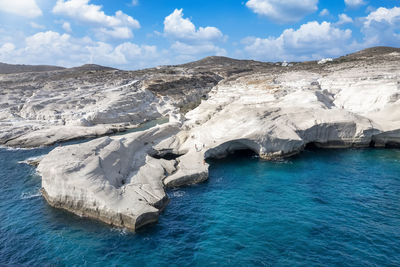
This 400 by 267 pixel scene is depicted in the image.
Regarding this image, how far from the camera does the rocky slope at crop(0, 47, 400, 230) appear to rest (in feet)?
84.7

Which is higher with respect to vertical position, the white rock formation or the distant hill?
the distant hill

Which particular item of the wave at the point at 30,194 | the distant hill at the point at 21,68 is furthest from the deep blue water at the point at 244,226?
the distant hill at the point at 21,68

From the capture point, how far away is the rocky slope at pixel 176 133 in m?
25.8

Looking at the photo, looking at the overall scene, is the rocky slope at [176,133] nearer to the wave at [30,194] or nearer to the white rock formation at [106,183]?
the white rock formation at [106,183]

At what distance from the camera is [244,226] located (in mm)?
22750

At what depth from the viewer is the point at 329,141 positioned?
132ft

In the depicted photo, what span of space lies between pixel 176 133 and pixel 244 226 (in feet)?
83.9

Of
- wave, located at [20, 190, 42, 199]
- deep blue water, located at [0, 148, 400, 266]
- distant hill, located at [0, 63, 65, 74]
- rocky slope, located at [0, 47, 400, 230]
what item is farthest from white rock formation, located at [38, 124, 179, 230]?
distant hill, located at [0, 63, 65, 74]

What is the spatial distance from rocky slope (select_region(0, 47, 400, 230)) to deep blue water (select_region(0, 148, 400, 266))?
6.50 feet

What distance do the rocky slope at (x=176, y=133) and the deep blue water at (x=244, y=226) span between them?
1980mm

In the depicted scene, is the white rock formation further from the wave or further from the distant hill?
the distant hill

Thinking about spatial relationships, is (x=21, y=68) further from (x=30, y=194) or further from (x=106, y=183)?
(x=106, y=183)

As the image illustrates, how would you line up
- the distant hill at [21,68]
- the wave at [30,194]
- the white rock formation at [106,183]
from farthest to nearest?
1. the distant hill at [21,68]
2. the wave at [30,194]
3. the white rock formation at [106,183]

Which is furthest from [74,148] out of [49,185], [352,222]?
[352,222]
